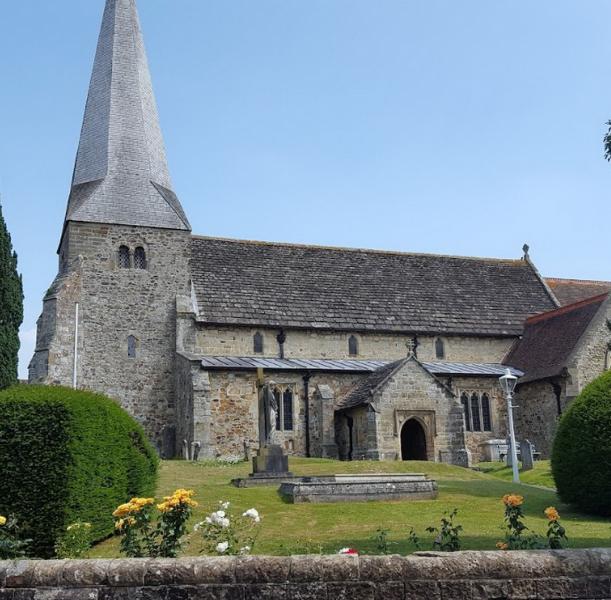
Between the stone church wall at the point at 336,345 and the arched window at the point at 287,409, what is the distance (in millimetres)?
2151

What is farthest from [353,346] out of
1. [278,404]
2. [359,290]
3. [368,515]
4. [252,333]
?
[368,515]

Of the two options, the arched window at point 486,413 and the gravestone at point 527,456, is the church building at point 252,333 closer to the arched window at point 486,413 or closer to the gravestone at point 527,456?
the arched window at point 486,413

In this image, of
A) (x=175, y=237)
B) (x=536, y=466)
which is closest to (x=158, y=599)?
(x=536, y=466)

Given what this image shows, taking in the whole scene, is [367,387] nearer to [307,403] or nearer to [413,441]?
[307,403]

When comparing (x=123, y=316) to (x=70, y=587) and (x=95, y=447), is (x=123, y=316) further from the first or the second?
(x=70, y=587)

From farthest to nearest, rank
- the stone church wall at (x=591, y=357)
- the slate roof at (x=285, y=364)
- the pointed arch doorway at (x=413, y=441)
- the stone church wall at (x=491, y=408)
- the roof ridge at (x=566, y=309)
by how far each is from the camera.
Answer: the roof ridge at (x=566, y=309) → the stone church wall at (x=491, y=408) → the stone church wall at (x=591, y=357) → the slate roof at (x=285, y=364) → the pointed arch doorway at (x=413, y=441)

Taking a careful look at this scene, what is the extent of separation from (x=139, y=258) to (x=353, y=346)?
10300 millimetres

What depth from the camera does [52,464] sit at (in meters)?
12.0

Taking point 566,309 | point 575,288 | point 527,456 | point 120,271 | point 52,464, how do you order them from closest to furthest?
point 52,464, point 527,456, point 120,271, point 566,309, point 575,288

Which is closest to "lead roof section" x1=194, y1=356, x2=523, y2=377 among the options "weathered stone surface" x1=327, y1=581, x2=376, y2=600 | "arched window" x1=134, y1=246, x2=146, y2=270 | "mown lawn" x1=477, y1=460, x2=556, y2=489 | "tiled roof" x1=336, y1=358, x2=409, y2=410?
"tiled roof" x1=336, y1=358, x2=409, y2=410

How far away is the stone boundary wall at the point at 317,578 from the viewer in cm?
662

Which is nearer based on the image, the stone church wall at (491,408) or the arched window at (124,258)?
the arched window at (124,258)

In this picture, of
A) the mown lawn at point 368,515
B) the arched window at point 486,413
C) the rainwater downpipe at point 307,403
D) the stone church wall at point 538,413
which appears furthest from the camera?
the arched window at point 486,413

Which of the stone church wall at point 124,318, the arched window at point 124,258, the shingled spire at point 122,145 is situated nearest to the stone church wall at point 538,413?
the stone church wall at point 124,318
